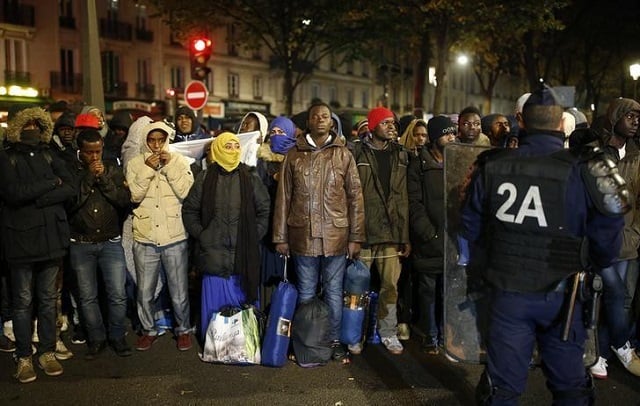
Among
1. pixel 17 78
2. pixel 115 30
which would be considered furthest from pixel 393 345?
pixel 115 30

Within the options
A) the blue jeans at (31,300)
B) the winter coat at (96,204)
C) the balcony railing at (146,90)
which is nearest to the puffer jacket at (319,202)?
the winter coat at (96,204)

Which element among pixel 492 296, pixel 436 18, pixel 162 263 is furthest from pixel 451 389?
pixel 436 18

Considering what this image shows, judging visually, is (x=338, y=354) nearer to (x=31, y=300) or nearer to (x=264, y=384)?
(x=264, y=384)

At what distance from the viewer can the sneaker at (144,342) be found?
5.97 meters

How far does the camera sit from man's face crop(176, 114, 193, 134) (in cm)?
752

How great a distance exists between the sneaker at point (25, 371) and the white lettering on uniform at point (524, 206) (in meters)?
3.99

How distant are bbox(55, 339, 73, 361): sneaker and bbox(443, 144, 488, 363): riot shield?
343cm

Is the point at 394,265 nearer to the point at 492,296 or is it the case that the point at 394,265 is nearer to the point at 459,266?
the point at 459,266

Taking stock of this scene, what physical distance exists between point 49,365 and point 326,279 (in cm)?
244

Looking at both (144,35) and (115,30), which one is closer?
(115,30)

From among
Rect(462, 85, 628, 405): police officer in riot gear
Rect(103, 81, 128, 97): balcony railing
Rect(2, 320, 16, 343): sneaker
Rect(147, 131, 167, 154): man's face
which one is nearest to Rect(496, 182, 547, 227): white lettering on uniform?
Rect(462, 85, 628, 405): police officer in riot gear

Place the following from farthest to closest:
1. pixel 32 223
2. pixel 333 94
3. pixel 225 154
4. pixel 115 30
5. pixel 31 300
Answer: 1. pixel 333 94
2. pixel 115 30
3. pixel 225 154
4. pixel 31 300
5. pixel 32 223

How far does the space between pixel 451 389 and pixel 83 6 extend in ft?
25.6

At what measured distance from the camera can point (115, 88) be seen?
118 feet
